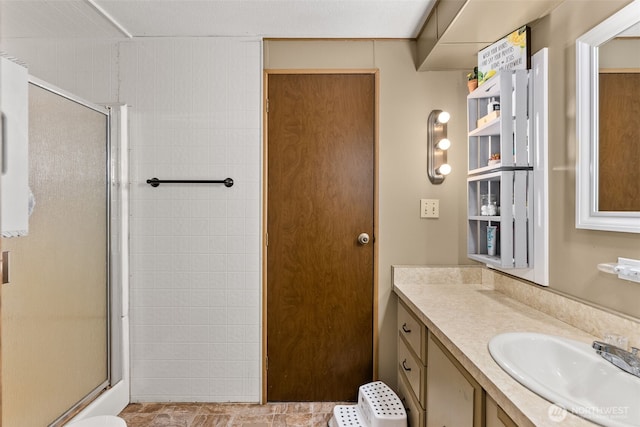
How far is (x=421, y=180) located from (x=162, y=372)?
197 centimetres

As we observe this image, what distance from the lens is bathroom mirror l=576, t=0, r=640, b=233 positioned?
3.85ft

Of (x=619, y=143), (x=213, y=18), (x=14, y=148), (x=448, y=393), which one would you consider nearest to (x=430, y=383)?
(x=448, y=393)

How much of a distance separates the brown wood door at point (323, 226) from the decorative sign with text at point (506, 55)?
630 mm

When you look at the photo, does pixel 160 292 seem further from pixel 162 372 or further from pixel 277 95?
pixel 277 95

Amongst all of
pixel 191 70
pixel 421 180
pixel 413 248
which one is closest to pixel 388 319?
pixel 413 248

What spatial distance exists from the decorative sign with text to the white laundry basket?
5.55 feet

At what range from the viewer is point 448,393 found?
4.40 feet

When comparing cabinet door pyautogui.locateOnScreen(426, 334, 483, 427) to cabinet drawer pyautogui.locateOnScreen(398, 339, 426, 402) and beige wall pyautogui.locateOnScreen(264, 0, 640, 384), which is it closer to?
cabinet drawer pyautogui.locateOnScreen(398, 339, 426, 402)

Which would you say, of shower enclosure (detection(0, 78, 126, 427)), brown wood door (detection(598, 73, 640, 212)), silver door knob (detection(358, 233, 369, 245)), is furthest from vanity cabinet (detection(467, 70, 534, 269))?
shower enclosure (detection(0, 78, 126, 427))

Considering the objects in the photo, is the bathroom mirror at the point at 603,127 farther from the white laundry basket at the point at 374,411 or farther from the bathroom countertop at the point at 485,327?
the white laundry basket at the point at 374,411

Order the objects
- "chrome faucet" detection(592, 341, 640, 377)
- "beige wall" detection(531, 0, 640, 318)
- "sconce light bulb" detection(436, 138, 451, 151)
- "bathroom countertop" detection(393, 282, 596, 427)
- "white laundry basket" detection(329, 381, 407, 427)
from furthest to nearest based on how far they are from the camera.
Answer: "sconce light bulb" detection(436, 138, 451, 151) → "white laundry basket" detection(329, 381, 407, 427) → "beige wall" detection(531, 0, 640, 318) → "chrome faucet" detection(592, 341, 640, 377) → "bathroom countertop" detection(393, 282, 596, 427)

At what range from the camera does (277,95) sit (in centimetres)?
227

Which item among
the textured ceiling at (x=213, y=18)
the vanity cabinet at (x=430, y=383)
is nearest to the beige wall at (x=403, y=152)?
the textured ceiling at (x=213, y=18)

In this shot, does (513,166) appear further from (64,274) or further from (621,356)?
(64,274)
